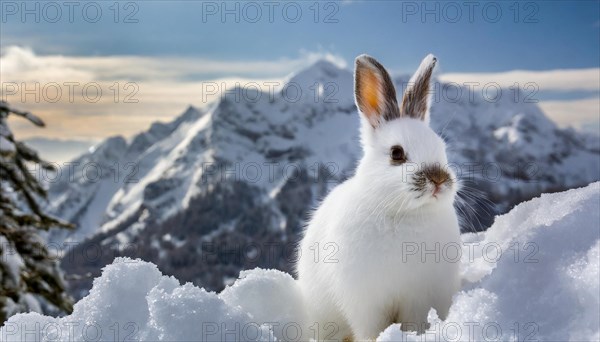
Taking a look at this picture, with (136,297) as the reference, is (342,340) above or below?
below

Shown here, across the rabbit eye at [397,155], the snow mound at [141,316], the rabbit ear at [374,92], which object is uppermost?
the rabbit ear at [374,92]

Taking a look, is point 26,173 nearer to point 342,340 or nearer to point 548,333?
point 342,340

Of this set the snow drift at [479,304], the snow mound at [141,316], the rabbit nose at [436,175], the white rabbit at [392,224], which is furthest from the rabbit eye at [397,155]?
the snow mound at [141,316]

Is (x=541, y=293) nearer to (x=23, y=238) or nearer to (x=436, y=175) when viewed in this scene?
(x=436, y=175)

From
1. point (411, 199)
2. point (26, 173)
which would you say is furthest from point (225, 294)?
point (26, 173)

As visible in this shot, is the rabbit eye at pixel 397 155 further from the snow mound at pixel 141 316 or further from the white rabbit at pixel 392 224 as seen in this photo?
the snow mound at pixel 141 316

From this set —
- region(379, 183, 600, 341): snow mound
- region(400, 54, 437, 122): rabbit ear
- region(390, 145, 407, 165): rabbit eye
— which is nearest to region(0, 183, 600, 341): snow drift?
region(379, 183, 600, 341): snow mound
